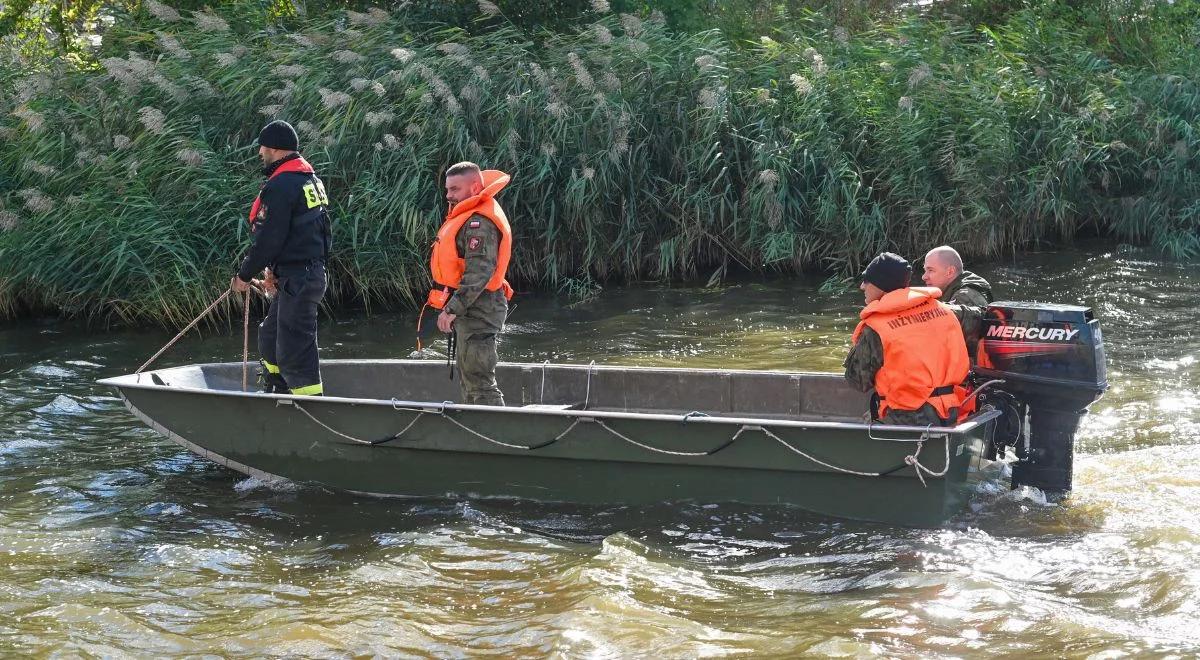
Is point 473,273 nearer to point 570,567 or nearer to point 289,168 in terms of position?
point 289,168

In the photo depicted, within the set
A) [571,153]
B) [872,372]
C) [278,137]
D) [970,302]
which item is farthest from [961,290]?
[571,153]

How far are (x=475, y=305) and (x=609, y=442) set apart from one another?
46.0 inches

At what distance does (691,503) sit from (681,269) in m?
6.37

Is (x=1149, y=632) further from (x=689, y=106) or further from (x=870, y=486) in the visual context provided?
(x=689, y=106)

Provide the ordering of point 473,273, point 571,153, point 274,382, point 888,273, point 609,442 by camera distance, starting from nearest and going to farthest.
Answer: point 888,273
point 609,442
point 473,273
point 274,382
point 571,153

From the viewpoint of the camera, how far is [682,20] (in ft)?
49.2

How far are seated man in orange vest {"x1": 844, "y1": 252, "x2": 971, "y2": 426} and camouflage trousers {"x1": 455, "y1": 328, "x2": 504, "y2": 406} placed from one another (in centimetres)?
208

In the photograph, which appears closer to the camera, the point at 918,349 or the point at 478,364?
the point at 918,349

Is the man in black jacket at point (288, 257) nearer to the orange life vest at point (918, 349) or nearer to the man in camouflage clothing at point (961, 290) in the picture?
the orange life vest at point (918, 349)

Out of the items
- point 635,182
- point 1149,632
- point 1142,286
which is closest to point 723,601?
point 1149,632

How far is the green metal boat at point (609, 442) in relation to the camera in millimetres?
5887

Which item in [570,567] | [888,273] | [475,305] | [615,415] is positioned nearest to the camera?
[570,567]

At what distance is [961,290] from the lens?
621cm

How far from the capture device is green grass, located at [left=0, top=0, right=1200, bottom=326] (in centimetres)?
1092
